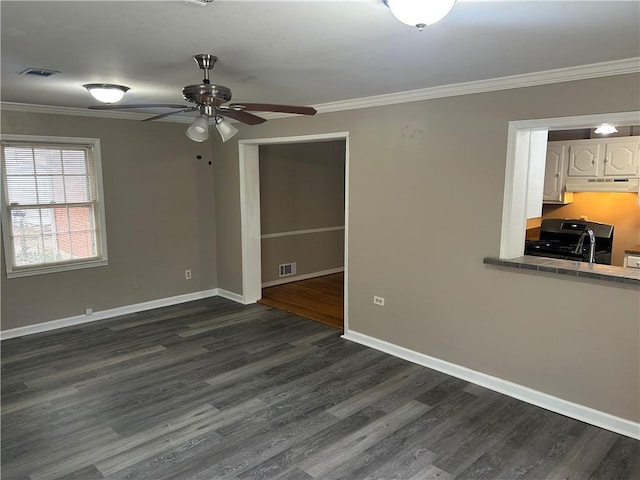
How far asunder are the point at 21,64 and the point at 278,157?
3942 millimetres

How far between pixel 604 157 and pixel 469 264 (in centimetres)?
242

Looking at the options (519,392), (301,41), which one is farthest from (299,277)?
(301,41)

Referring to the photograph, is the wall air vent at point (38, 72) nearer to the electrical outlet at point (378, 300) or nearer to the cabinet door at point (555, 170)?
the electrical outlet at point (378, 300)

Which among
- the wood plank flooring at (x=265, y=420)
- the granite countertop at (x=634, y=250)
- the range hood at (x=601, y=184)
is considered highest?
the range hood at (x=601, y=184)

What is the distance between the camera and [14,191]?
4496mm

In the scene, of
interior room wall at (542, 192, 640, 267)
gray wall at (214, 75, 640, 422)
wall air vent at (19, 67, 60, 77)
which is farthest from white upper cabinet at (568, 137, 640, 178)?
wall air vent at (19, 67, 60, 77)

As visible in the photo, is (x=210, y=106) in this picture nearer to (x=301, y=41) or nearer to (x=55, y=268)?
(x=301, y=41)

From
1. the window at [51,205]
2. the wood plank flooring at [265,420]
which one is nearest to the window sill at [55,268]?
the window at [51,205]

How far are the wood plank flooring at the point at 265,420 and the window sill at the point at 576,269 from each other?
1.05 metres

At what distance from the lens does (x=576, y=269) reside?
121 inches

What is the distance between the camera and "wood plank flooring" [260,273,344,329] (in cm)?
541

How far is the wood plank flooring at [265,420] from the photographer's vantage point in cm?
263

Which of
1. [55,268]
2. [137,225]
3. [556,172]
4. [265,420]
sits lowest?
[265,420]

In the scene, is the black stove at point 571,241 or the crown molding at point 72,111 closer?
the crown molding at point 72,111
